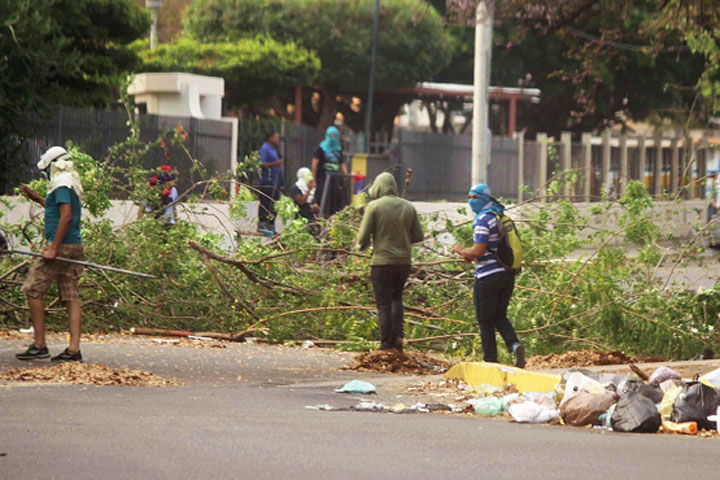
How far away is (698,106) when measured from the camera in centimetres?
4075

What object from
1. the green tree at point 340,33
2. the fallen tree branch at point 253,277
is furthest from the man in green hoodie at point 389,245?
the green tree at point 340,33

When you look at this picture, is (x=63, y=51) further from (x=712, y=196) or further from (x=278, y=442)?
(x=278, y=442)

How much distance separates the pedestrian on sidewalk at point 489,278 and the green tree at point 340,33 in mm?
33775

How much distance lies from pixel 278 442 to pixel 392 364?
458cm

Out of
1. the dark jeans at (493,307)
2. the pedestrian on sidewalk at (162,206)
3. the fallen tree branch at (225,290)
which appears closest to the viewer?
the dark jeans at (493,307)

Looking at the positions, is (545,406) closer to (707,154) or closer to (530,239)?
(530,239)

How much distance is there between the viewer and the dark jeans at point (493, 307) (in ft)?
36.9

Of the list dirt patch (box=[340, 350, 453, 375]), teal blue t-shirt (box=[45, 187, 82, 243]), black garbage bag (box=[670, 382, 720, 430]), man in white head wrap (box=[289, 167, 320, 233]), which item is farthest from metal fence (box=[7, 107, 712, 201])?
black garbage bag (box=[670, 382, 720, 430])

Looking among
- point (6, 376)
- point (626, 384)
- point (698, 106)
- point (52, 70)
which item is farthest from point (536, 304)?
point (698, 106)

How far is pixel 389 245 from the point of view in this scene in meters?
12.2

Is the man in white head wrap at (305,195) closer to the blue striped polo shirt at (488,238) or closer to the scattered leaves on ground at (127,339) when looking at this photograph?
the scattered leaves on ground at (127,339)

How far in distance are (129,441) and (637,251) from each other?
845 cm

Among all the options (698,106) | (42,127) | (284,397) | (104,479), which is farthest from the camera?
(698,106)

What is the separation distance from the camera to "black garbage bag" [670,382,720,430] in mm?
8578
